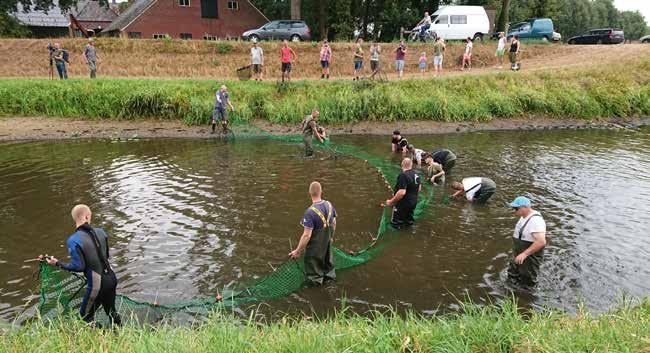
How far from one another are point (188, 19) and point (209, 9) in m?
2.06

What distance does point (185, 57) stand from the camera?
32.1 metres

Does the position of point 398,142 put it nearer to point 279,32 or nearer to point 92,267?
point 92,267

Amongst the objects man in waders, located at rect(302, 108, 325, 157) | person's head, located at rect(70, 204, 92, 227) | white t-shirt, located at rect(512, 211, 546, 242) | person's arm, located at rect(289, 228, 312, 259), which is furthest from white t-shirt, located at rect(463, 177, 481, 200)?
person's head, located at rect(70, 204, 92, 227)

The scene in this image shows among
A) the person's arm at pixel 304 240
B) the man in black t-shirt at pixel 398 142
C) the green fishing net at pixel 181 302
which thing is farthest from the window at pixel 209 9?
the person's arm at pixel 304 240

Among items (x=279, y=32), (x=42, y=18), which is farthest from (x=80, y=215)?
(x=42, y=18)

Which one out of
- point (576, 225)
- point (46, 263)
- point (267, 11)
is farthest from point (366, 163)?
point (267, 11)

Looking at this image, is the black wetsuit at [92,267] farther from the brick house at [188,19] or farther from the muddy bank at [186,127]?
the brick house at [188,19]

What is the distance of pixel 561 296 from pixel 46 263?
814 centimetres

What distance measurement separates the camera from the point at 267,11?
46.2 meters

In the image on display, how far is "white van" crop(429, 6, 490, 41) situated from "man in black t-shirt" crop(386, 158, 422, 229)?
2778 cm

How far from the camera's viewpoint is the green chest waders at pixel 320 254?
7.90 metres

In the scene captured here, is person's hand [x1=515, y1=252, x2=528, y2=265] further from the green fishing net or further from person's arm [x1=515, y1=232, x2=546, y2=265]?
the green fishing net

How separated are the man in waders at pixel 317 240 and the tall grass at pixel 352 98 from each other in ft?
50.8

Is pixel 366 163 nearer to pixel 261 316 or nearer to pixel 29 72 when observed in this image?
pixel 261 316
